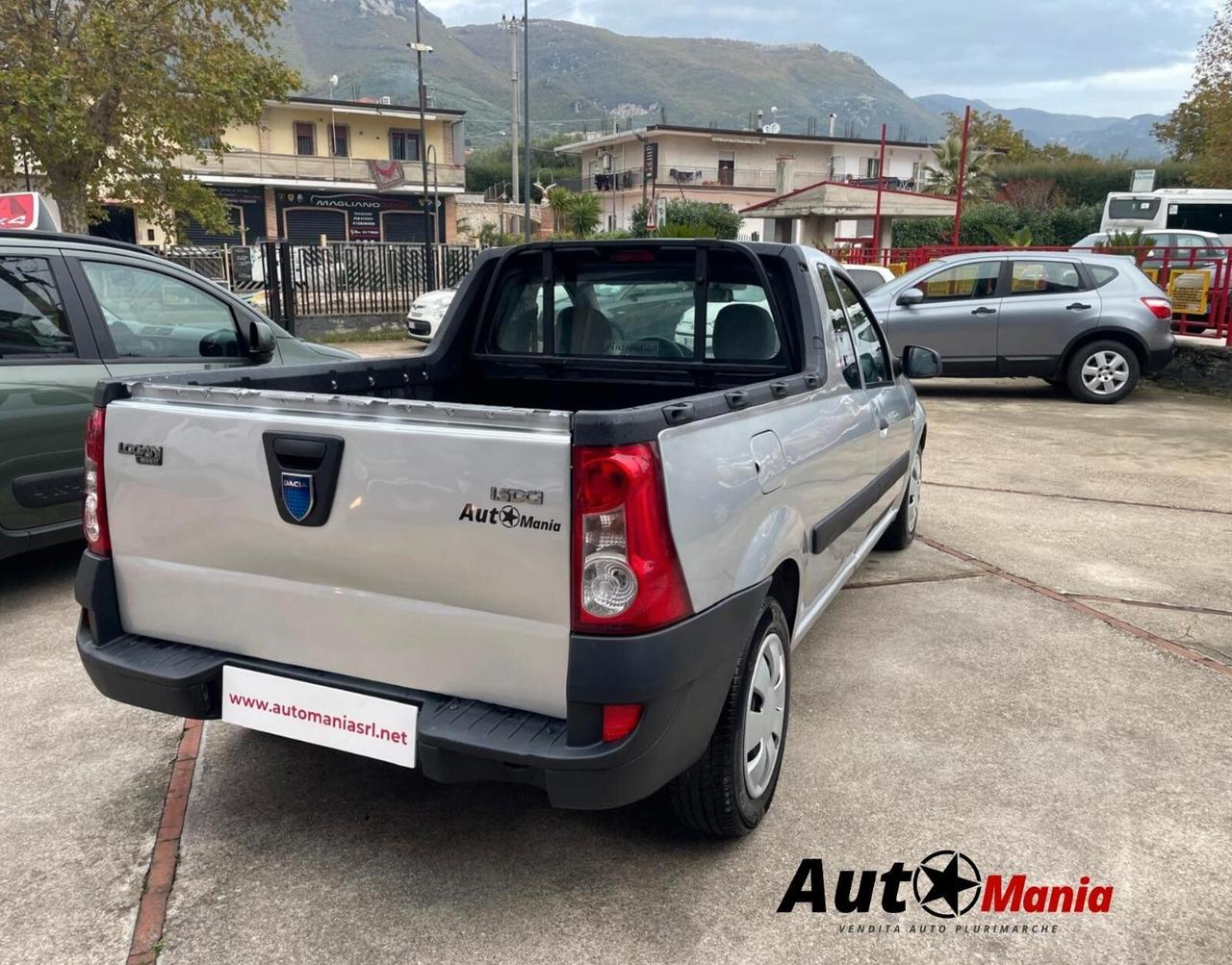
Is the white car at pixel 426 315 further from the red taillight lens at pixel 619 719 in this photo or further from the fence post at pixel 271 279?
the red taillight lens at pixel 619 719

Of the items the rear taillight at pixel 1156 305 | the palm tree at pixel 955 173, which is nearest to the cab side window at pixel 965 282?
the rear taillight at pixel 1156 305

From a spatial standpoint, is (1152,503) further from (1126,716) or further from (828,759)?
(828,759)

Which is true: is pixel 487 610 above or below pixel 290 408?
below

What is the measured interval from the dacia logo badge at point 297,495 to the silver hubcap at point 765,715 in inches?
48.9

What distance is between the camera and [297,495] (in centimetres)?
235

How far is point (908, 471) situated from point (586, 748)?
345 centimetres

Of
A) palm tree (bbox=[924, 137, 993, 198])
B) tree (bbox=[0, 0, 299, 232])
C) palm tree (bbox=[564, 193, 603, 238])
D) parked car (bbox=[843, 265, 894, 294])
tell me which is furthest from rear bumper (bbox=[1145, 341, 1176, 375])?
palm tree (bbox=[924, 137, 993, 198])

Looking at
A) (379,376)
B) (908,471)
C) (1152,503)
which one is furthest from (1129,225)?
(379,376)

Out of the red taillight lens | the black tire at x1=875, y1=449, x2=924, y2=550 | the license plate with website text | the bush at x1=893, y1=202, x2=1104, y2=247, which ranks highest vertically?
the bush at x1=893, y1=202, x2=1104, y2=247

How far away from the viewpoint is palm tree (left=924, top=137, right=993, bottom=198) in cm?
4809

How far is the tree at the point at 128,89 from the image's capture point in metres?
12.3

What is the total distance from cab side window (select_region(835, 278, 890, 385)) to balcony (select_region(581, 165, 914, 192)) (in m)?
47.7

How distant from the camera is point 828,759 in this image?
320 centimetres

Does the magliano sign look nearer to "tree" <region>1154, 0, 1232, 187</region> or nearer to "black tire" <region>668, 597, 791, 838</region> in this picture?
"black tire" <region>668, 597, 791, 838</region>
